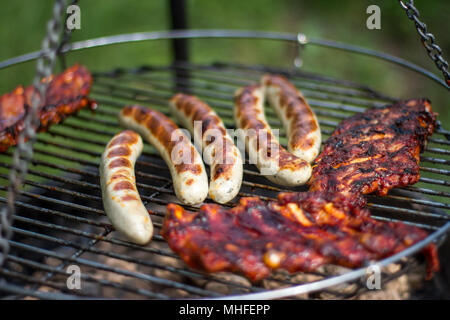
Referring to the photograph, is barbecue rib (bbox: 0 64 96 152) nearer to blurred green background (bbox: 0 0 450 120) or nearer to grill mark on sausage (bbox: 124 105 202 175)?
grill mark on sausage (bbox: 124 105 202 175)

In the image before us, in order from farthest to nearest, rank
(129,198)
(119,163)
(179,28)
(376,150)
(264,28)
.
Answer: (264,28)
(179,28)
(376,150)
(119,163)
(129,198)

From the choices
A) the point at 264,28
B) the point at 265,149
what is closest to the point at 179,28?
the point at 265,149

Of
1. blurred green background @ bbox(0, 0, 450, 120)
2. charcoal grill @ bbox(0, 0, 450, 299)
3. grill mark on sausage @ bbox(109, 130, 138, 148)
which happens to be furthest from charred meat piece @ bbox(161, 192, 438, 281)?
blurred green background @ bbox(0, 0, 450, 120)

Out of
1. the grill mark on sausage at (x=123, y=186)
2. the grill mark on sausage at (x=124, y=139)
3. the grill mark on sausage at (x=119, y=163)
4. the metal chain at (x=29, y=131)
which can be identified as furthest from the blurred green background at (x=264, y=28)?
the metal chain at (x=29, y=131)

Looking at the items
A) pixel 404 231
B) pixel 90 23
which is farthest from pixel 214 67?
pixel 90 23

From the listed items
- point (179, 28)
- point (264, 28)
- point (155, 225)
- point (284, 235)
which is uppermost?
point (264, 28)

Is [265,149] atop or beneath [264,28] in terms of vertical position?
beneath

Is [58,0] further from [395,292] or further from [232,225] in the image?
[395,292]

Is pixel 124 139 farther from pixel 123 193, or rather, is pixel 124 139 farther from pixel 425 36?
pixel 425 36
